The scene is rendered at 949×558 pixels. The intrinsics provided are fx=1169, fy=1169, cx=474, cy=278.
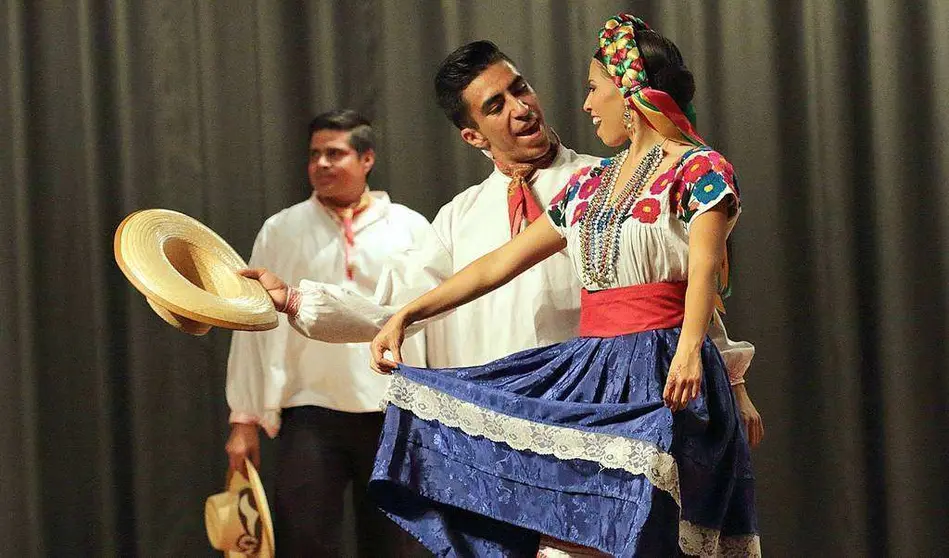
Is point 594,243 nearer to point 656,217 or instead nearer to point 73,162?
point 656,217

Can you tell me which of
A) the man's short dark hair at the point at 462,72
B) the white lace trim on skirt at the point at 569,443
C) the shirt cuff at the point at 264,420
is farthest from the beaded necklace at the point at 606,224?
the shirt cuff at the point at 264,420

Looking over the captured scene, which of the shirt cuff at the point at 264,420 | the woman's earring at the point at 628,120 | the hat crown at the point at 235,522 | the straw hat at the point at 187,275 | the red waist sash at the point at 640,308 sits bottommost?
the hat crown at the point at 235,522

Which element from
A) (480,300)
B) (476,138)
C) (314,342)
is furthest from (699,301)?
(314,342)

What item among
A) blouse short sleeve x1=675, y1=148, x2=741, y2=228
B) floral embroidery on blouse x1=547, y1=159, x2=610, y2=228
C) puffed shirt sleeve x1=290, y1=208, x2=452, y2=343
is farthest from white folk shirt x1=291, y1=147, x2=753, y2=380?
blouse short sleeve x1=675, y1=148, x2=741, y2=228

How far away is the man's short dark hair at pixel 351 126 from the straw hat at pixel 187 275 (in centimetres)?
95

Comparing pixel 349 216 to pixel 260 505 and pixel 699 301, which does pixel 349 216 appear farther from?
pixel 699 301

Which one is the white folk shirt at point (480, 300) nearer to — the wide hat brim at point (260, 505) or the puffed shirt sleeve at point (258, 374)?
the puffed shirt sleeve at point (258, 374)

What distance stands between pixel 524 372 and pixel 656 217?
0.41 metres

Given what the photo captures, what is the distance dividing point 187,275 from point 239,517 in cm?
106

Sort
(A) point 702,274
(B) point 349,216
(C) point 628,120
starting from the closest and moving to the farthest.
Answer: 1. (A) point 702,274
2. (C) point 628,120
3. (B) point 349,216

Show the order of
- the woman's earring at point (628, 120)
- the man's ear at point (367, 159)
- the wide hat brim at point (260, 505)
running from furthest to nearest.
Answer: the man's ear at point (367, 159)
the wide hat brim at point (260, 505)
the woman's earring at point (628, 120)

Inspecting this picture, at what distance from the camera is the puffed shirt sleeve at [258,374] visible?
135 inches

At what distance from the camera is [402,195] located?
374 centimetres

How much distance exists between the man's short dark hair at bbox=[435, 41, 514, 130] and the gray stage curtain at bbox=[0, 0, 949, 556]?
2.33ft
